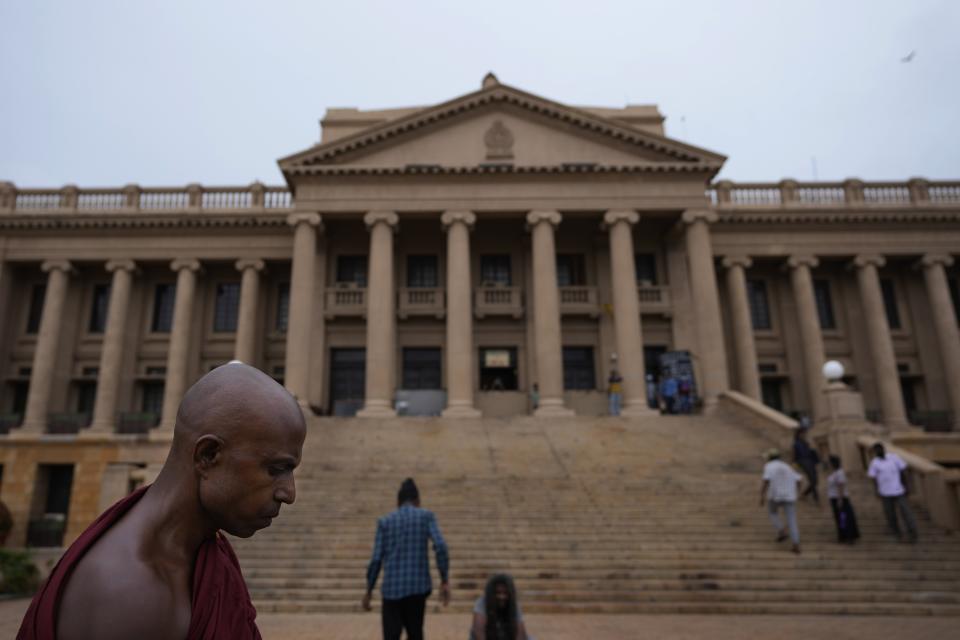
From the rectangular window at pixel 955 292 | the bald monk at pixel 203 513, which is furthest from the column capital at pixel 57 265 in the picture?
the rectangular window at pixel 955 292

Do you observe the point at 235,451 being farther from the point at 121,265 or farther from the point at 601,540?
the point at 121,265

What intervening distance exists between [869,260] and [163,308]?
32.9 metres

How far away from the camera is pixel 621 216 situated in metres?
28.3

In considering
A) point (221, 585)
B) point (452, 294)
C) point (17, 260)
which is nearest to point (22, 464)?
point (17, 260)

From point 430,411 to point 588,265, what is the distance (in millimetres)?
10252

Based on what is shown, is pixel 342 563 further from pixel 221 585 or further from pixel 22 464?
pixel 22 464

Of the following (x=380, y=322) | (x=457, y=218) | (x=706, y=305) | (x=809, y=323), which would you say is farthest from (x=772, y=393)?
(x=380, y=322)

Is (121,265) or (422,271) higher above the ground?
(121,265)

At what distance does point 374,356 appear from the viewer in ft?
86.7

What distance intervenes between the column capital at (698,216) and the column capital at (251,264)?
61.1 ft

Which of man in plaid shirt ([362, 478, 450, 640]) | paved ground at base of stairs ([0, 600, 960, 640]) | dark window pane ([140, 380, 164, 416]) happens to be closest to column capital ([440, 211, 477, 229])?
→ dark window pane ([140, 380, 164, 416])

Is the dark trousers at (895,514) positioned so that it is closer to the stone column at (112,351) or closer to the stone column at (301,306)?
the stone column at (301,306)

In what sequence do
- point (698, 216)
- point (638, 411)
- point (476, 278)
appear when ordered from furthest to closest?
point (476, 278)
point (698, 216)
point (638, 411)

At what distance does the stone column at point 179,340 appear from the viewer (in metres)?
29.0
